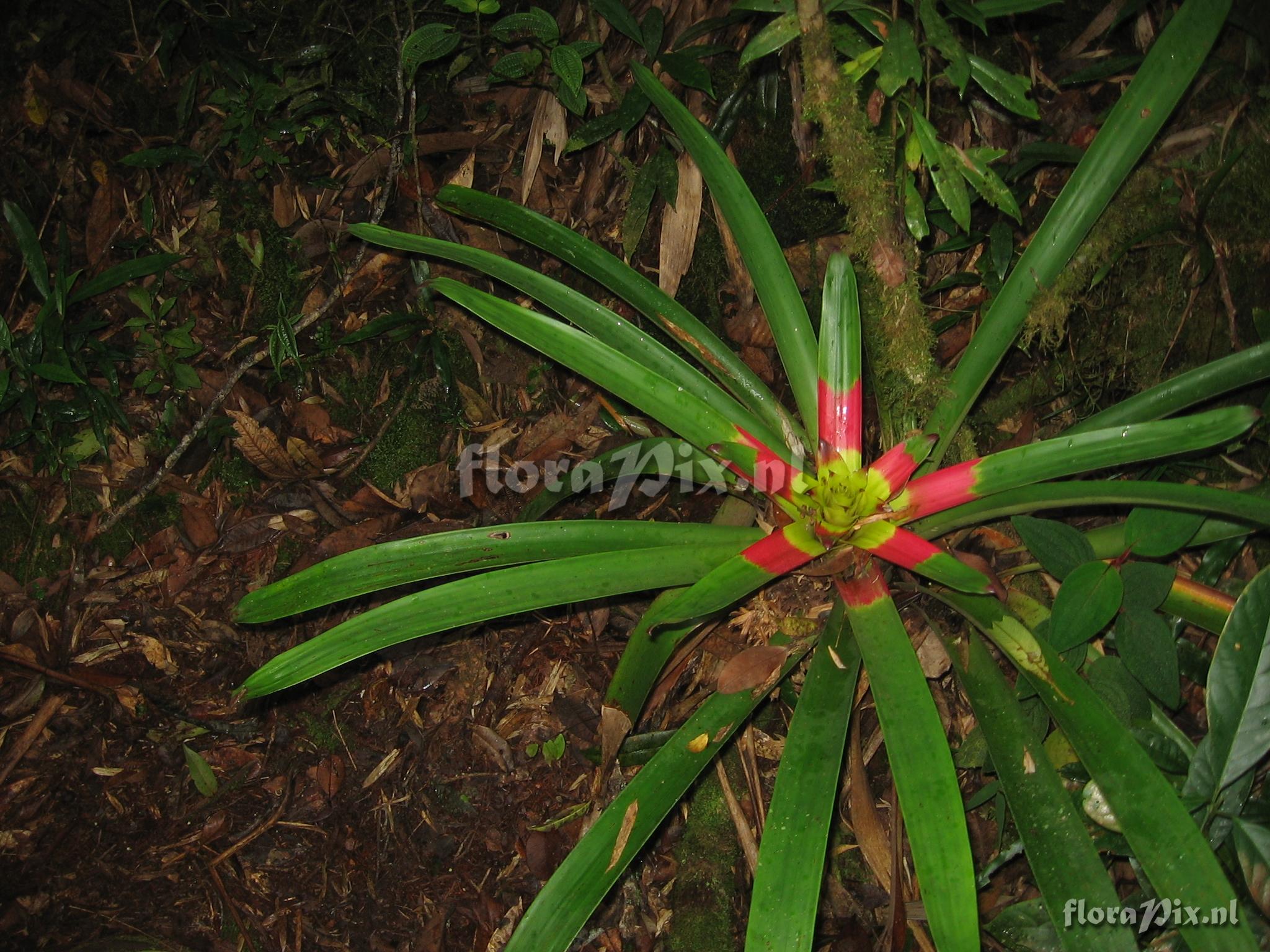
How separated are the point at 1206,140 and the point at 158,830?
3.02m

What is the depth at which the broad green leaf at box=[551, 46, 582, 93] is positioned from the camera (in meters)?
1.95

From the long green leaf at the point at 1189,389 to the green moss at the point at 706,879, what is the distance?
3.56 ft

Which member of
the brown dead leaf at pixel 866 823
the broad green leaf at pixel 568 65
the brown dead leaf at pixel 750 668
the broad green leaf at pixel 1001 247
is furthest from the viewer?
the broad green leaf at pixel 568 65

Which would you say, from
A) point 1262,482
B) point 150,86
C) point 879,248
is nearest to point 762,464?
point 879,248

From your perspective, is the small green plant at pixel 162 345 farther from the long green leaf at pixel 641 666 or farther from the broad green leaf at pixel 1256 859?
the broad green leaf at pixel 1256 859

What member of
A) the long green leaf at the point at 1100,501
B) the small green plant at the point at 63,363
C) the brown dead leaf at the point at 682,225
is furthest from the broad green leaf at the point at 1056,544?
the small green plant at the point at 63,363

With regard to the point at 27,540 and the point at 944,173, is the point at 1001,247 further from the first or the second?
the point at 27,540

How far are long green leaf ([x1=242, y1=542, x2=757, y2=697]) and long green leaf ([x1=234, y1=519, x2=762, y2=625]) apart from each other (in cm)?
6

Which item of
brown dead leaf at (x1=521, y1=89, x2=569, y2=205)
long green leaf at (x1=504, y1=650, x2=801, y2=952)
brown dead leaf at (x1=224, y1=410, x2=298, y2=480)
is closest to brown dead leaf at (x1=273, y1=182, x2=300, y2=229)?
brown dead leaf at (x1=224, y1=410, x2=298, y2=480)

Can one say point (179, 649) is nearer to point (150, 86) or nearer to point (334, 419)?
point (334, 419)

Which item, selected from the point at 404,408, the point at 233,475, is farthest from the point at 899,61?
the point at 233,475

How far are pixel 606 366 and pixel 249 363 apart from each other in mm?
1278

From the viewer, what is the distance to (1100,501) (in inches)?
54.1

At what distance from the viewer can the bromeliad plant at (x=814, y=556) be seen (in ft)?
3.94
